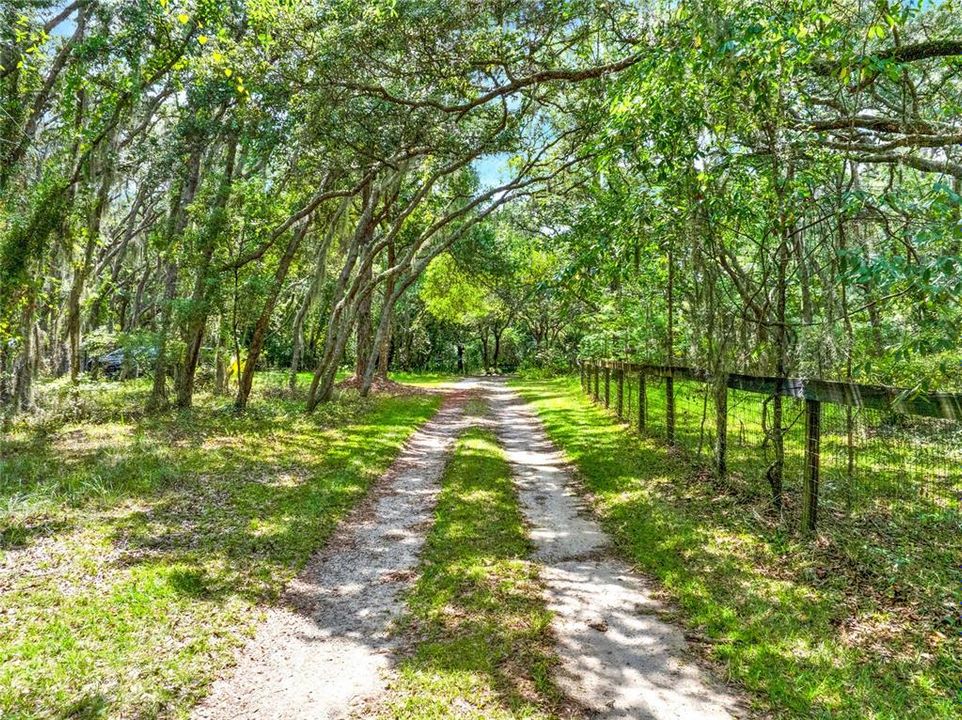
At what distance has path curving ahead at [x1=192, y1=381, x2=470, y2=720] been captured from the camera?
134 inches

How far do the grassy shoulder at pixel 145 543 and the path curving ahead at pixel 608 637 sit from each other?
2.30m

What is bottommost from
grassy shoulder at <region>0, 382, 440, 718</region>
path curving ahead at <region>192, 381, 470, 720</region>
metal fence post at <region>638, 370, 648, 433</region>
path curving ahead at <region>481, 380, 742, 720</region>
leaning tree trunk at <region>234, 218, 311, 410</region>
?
path curving ahead at <region>192, 381, 470, 720</region>

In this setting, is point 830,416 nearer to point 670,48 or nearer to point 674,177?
point 674,177

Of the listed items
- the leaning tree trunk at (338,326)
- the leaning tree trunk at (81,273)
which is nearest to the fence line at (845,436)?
the leaning tree trunk at (338,326)

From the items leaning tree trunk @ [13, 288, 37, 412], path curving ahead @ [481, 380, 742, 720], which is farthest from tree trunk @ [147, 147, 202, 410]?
path curving ahead @ [481, 380, 742, 720]

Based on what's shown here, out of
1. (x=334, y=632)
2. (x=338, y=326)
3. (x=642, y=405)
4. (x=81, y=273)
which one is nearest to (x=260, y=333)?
(x=338, y=326)

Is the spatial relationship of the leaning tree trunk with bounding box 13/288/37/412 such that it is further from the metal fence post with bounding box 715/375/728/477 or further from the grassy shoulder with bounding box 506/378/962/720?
the metal fence post with bounding box 715/375/728/477

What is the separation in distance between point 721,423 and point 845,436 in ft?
7.31

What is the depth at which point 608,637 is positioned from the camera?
13.5 ft

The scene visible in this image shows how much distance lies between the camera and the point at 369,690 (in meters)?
3.50

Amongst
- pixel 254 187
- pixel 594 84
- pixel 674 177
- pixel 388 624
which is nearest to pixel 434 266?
pixel 254 187

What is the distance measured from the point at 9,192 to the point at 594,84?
33.5ft

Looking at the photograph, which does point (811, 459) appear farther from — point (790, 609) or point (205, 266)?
point (205, 266)

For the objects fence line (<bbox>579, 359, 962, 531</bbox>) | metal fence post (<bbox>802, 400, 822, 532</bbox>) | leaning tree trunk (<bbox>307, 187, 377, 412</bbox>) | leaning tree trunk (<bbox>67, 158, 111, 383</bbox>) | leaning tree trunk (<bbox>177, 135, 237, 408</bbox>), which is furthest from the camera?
leaning tree trunk (<bbox>307, 187, 377, 412</bbox>)
